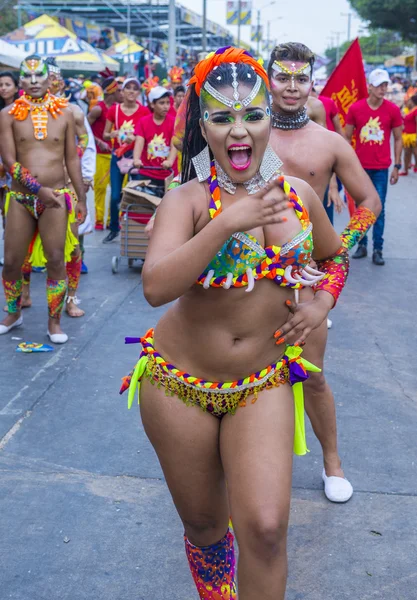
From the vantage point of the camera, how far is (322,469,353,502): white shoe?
390 cm

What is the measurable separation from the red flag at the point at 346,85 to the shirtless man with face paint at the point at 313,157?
4992 mm

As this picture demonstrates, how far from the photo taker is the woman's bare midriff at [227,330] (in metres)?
2.44

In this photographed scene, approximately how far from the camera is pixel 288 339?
254 cm

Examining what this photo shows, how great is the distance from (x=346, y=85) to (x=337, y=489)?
6379mm

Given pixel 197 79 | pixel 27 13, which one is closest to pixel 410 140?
pixel 197 79

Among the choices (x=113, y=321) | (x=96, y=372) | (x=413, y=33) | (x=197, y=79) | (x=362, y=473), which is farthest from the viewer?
(x=413, y=33)

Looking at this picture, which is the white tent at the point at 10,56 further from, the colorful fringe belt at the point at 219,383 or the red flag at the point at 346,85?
the colorful fringe belt at the point at 219,383

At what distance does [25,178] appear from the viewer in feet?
20.5

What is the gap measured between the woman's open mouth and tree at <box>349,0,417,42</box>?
5008 cm

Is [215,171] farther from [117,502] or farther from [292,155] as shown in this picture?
[117,502]

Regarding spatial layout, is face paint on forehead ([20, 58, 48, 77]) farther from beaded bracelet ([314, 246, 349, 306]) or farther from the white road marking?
beaded bracelet ([314, 246, 349, 306])

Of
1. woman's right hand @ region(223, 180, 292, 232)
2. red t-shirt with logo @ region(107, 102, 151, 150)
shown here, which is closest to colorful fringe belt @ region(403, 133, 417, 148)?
red t-shirt with logo @ region(107, 102, 151, 150)

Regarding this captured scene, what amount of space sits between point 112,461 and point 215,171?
234 cm

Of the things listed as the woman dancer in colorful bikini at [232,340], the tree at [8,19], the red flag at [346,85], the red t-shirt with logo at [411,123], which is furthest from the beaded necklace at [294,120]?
the tree at [8,19]
